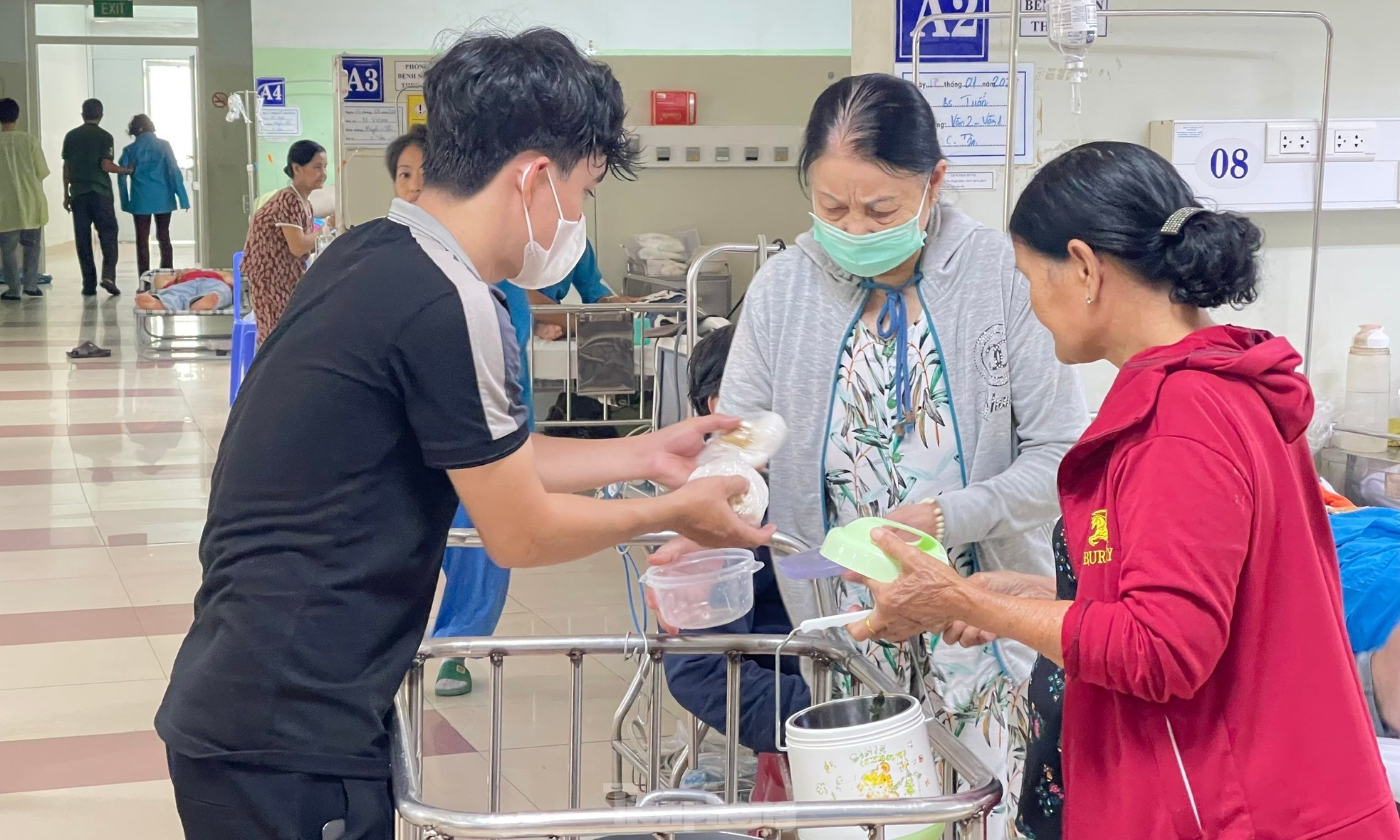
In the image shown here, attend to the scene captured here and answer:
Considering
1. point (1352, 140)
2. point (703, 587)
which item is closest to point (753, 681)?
point (703, 587)

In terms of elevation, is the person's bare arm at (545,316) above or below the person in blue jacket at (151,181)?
below

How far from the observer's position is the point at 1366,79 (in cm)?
362

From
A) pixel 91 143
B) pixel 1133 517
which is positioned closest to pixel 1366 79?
pixel 1133 517

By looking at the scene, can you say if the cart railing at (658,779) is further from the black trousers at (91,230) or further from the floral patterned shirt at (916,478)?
the black trousers at (91,230)

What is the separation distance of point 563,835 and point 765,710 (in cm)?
102

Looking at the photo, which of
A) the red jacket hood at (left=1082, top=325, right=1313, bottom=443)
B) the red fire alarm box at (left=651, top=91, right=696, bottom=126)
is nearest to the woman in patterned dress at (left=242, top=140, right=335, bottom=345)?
the red fire alarm box at (left=651, top=91, right=696, bottom=126)

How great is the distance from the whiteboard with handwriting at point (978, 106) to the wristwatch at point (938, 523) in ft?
6.20

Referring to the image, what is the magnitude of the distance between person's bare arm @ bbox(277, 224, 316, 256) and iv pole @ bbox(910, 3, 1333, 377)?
3638mm

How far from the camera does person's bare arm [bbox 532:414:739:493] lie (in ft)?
5.70

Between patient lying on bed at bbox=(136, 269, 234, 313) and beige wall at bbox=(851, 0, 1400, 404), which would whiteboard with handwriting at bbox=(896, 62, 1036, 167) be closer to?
beige wall at bbox=(851, 0, 1400, 404)

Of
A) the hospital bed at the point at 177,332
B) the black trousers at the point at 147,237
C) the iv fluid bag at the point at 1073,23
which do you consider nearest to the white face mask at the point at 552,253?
the iv fluid bag at the point at 1073,23

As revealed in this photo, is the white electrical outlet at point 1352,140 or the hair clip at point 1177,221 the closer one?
the hair clip at point 1177,221

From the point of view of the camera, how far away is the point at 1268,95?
11.6ft

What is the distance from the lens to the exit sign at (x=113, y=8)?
48.5 ft
